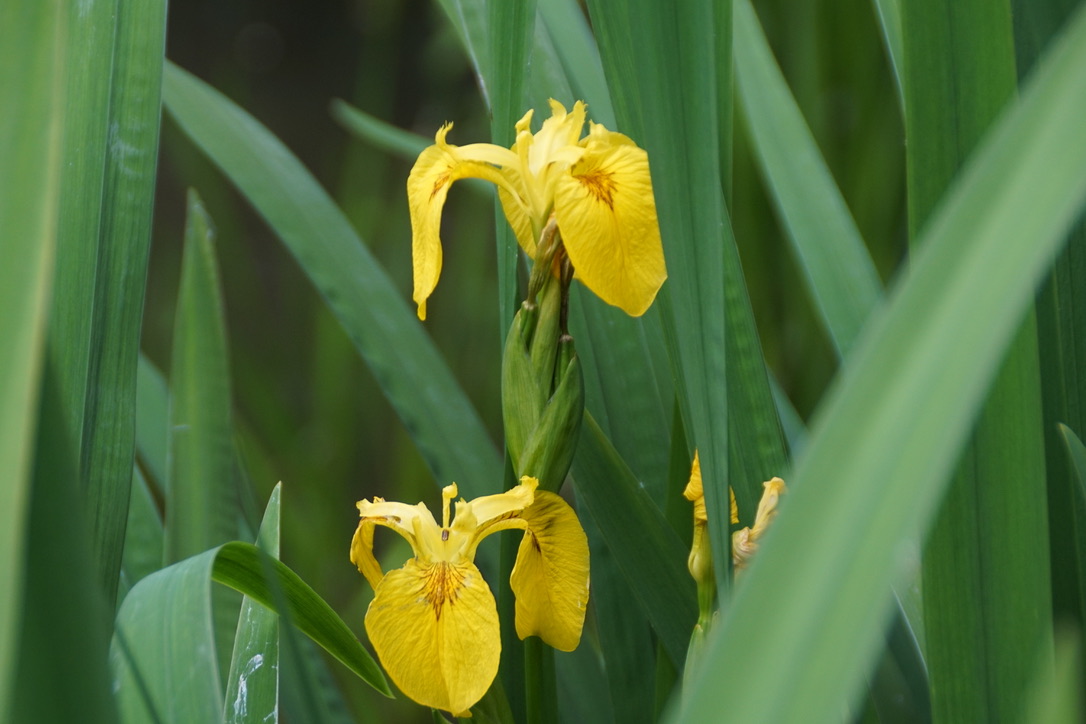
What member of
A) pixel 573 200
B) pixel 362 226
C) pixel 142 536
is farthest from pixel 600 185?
pixel 362 226

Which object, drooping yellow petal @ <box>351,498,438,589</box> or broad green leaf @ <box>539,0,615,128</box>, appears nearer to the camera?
drooping yellow petal @ <box>351,498,438,589</box>

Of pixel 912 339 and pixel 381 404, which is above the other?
pixel 912 339

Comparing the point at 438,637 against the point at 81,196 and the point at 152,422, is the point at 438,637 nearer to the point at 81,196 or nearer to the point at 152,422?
the point at 81,196

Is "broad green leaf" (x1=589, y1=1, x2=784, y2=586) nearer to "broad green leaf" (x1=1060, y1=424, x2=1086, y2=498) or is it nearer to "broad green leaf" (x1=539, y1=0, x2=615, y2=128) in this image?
"broad green leaf" (x1=1060, y1=424, x2=1086, y2=498)

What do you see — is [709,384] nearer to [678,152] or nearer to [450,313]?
[678,152]

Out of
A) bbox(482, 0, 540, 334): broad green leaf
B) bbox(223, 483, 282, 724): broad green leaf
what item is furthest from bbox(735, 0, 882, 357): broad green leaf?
bbox(223, 483, 282, 724): broad green leaf

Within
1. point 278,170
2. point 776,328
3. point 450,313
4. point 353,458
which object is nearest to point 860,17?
point 776,328

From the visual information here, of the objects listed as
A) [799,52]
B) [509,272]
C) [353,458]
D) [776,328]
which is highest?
[799,52]
